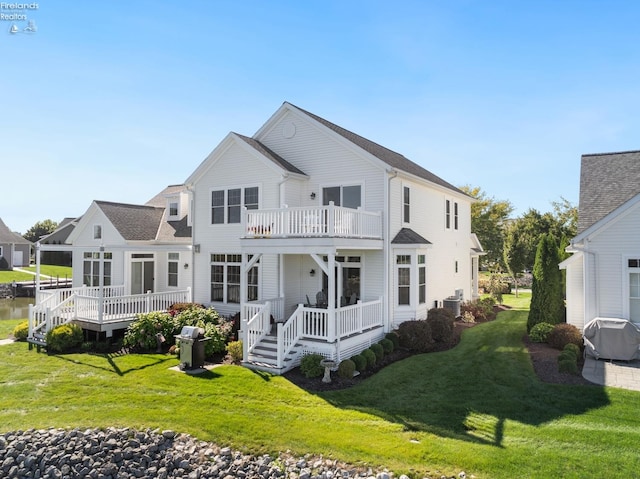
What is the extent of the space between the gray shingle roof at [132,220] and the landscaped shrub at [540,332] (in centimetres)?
1686

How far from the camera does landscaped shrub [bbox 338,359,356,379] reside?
35.6 feet

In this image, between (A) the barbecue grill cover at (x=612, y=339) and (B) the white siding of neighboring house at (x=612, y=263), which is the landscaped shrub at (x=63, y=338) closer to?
(A) the barbecue grill cover at (x=612, y=339)

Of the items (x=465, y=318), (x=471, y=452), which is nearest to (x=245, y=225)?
(x=471, y=452)

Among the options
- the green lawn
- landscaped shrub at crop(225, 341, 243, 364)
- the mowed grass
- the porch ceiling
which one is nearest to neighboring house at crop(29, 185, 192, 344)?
the mowed grass

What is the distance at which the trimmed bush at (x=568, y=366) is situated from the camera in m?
10.5

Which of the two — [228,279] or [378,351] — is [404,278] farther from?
[228,279]

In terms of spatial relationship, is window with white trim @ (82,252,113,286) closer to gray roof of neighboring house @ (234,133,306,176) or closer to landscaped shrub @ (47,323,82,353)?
landscaped shrub @ (47,323,82,353)

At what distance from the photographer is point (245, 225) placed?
13570 mm

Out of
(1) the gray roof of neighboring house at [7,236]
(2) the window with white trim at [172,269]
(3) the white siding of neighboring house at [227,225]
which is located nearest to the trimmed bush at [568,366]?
(3) the white siding of neighboring house at [227,225]

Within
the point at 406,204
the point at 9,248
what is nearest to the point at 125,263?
the point at 406,204

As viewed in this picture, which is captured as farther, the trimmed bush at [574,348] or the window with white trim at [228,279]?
the window with white trim at [228,279]

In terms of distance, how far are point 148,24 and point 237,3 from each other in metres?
2.81

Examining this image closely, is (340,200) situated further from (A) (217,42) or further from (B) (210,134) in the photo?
(B) (210,134)

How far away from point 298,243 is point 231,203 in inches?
229
